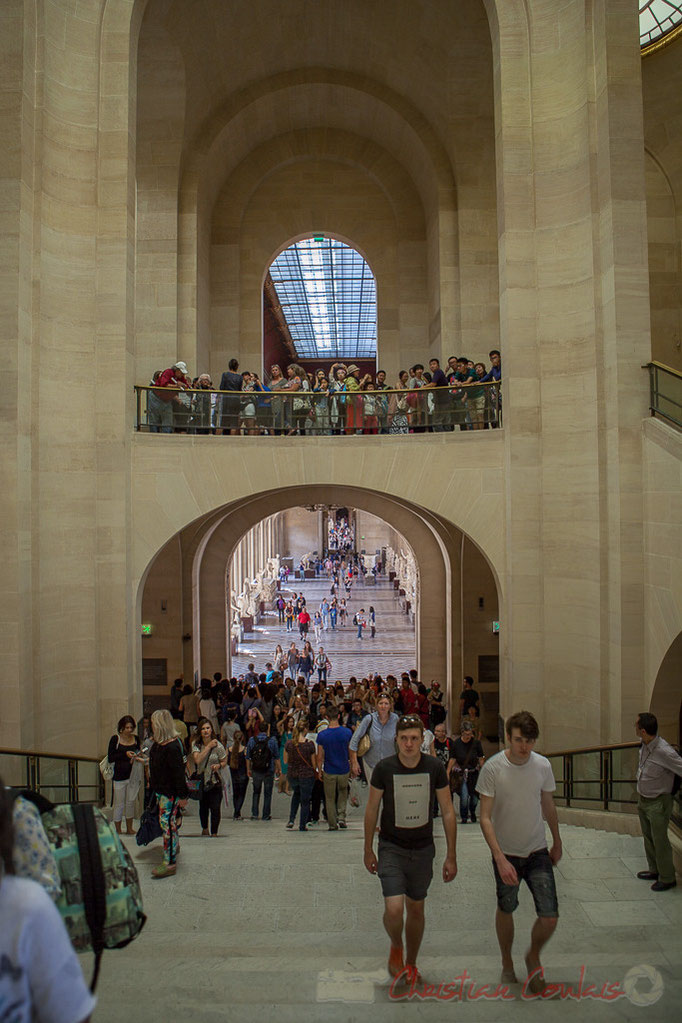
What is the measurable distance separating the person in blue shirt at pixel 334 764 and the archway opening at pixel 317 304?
14431 millimetres

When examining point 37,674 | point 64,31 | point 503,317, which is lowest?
point 37,674

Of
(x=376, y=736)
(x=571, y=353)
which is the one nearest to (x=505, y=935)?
(x=376, y=736)

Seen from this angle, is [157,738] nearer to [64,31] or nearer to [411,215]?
[64,31]

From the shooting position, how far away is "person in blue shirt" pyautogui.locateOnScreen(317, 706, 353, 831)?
8.43 metres

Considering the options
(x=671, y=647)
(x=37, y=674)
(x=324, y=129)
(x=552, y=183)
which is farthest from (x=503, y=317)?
(x=324, y=129)

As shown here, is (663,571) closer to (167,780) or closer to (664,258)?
(167,780)

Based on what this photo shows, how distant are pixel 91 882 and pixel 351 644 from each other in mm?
30205

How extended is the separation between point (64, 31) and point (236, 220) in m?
7.97

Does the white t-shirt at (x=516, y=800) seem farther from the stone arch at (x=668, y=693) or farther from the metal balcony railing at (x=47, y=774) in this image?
the metal balcony railing at (x=47, y=774)

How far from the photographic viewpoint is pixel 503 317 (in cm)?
1201

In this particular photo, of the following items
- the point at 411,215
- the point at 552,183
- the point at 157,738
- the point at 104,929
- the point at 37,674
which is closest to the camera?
the point at 104,929

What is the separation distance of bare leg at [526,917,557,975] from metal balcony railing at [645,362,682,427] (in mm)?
6639

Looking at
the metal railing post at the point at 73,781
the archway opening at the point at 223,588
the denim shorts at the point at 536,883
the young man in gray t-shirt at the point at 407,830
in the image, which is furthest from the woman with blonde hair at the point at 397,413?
the denim shorts at the point at 536,883

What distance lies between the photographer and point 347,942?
527 cm
